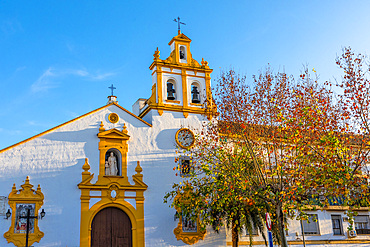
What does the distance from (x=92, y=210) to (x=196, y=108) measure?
8.79 m

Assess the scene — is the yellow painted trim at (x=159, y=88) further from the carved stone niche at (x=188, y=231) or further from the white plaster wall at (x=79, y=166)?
the carved stone niche at (x=188, y=231)

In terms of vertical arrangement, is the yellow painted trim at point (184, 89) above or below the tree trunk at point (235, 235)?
above

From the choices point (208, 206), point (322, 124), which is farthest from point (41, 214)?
point (322, 124)

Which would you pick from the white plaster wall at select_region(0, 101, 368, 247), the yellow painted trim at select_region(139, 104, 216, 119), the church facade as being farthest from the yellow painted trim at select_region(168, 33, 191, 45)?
the white plaster wall at select_region(0, 101, 368, 247)

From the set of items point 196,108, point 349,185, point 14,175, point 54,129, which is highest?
point 196,108

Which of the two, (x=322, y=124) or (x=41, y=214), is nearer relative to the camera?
(x=322, y=124)

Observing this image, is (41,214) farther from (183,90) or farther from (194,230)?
(183,90)

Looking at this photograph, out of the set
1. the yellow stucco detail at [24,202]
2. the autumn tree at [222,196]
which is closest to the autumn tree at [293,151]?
the autumn tree at [222,196]

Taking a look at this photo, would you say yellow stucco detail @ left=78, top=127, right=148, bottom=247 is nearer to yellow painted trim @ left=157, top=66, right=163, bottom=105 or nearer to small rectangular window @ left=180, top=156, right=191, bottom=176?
small rectangular window @ left=180, top=156, right=191, bottom=176

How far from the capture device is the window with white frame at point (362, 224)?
2733 centimetres

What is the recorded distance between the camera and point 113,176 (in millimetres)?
21500

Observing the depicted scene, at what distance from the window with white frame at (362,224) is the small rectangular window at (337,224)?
141 cm

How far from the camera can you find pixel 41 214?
757 inches

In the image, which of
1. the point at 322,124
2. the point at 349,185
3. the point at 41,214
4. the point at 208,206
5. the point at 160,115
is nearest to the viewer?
the point at 349,185
